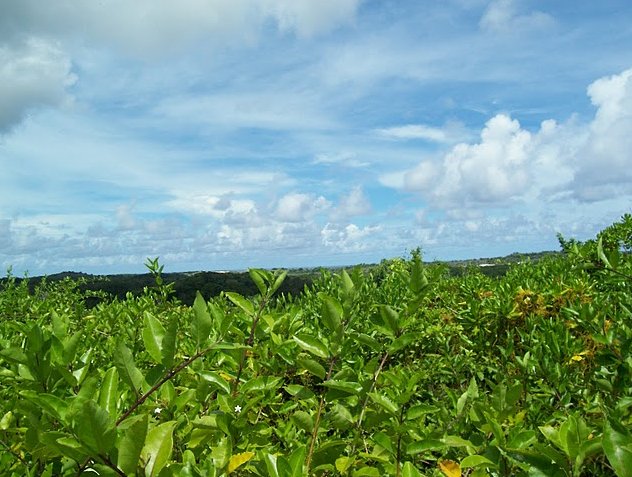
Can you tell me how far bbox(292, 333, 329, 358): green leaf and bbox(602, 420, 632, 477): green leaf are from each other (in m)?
0.96

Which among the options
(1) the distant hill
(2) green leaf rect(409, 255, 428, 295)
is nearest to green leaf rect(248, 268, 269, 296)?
(2) green leaf rect(409, 255, 428, 295)

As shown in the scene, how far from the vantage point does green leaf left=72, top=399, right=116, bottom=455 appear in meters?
1.33

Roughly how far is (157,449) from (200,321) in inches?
15.8

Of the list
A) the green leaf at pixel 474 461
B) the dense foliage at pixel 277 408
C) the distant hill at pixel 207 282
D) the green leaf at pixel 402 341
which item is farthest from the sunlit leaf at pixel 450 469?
the distant hill at pixel 207 282

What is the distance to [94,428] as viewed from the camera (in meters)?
1.35

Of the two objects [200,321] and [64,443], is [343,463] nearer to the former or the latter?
[200,321]

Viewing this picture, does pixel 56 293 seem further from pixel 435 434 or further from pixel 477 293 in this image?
pixel 435 434

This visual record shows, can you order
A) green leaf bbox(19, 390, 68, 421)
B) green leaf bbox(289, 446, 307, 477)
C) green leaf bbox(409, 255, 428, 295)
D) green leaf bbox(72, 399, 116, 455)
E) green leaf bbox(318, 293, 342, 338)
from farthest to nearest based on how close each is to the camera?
1. green leaf bbox(409, 255, 428, 295)
2. green leaf bbox(318, 293, 342, 338)
3. green leaf bbox(289, 446, 307, 477)
4. green leaf bbox(19, 390, 68, 421)
5. green leaf bbox(72, 399, 116, 455)

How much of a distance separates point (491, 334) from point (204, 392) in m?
3.71

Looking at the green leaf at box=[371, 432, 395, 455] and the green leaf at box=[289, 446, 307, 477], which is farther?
the green leaf at box=[371, 432, 395, 455]

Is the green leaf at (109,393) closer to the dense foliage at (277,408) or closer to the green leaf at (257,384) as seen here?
the dense foliage at (277,408)

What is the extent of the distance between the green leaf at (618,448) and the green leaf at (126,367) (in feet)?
3.93

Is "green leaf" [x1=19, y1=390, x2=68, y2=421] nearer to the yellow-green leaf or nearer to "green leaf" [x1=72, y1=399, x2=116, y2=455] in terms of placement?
"green leaf" [x1=72, y1=399, x2=116, y2=455]

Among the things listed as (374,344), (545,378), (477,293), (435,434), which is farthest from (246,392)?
(477,293)
